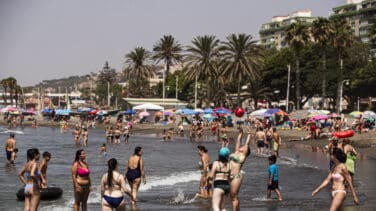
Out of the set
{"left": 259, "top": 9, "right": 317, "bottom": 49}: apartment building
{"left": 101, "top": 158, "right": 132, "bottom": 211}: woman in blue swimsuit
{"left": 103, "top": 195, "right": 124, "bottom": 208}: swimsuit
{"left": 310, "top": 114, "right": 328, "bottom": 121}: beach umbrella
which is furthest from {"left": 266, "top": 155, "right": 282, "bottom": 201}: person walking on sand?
{"left": 259, "top": 9, "right": 317, "bottom": 49}: apartment building

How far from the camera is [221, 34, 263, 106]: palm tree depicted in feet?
263

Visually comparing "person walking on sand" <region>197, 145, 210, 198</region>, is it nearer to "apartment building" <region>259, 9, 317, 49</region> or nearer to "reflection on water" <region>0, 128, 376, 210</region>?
"reflection on water" <region>0, 128, 376, 210</region>

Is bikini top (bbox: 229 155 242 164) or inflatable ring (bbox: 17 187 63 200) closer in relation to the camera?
bikini top (bbox: 229 155 242 164)

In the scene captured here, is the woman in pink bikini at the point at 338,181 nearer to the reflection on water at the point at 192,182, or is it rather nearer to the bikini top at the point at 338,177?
the bikini top at the point at 338,177

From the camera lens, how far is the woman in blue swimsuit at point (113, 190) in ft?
33.3

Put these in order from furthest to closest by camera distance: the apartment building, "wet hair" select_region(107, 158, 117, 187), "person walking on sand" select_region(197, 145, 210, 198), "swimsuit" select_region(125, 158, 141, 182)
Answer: the apartment building < "person walking on sand" select_region(197, 145, 210, 198) < "swimsuit" select_region(125, 158, 141, 182) < "wet hair" select_region(107, 158, 117, 187)

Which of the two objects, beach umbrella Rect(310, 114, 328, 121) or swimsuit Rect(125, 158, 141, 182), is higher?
beach umbrella Rect(310, 114, 328, 121)

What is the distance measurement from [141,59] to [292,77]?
28.2m

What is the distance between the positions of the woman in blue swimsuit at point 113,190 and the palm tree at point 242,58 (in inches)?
2757

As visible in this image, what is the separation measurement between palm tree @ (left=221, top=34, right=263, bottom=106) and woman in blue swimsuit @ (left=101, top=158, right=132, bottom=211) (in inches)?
2757

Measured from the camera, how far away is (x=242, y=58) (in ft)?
264

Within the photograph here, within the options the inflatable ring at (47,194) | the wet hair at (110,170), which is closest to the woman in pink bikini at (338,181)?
the wet hair at (110,170)

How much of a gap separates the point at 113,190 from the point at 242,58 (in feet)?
233

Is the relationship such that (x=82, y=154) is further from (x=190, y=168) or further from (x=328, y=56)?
(x=328, y=56)
